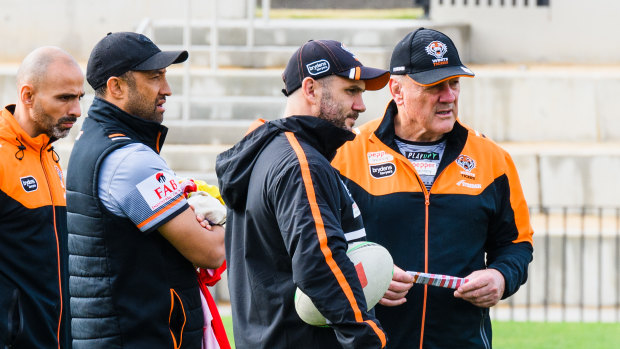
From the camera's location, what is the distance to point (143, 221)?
12.8 feet

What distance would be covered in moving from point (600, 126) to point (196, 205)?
9.74 meters

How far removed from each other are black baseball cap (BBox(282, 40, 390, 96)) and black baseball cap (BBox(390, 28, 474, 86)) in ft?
2.33

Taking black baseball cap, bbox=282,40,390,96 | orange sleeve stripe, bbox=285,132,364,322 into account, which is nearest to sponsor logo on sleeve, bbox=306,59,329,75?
black baseball cap, bbox=282,40,390,96

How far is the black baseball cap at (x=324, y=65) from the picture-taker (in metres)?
3.81

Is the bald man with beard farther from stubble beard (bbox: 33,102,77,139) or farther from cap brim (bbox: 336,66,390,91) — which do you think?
cap brim (bbox: 336,66,390,91)

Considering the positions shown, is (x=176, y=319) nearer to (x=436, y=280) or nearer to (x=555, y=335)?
(x=436, y=280)

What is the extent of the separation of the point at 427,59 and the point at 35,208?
6.05 feet

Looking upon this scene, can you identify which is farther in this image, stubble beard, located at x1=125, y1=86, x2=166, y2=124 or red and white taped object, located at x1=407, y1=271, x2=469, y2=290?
red and white taped object, located at x1=407, y1=271, x2=469, y2=290

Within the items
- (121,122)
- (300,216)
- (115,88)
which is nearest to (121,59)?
(115,88)

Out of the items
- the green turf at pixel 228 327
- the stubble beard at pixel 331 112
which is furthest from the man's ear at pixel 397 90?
the green turf at pixel 228 327

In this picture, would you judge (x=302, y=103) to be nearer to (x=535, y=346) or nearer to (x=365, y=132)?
(x=365, y=132)

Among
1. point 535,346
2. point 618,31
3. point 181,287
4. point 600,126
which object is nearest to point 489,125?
point 600,126

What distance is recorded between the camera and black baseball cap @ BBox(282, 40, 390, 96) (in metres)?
3.81

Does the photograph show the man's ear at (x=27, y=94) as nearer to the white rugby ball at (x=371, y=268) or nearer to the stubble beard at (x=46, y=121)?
the stubble beard at (x=46, y=121)
